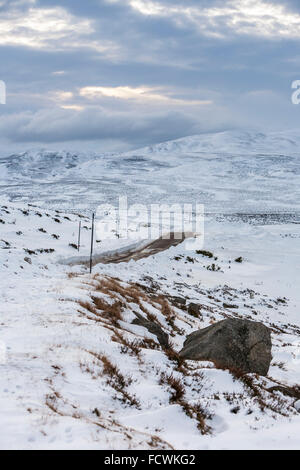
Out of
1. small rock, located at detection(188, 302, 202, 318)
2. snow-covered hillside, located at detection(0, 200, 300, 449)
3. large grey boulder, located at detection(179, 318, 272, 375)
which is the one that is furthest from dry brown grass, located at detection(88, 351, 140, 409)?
small rock, located at detection(188, 302, 202, 318)

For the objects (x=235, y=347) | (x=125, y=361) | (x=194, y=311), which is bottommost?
(x=194, y=311)

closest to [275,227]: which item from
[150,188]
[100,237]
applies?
[100,237]

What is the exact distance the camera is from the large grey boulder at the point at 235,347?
10352 mm

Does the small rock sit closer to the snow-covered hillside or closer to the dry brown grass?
the snow-covered hillside

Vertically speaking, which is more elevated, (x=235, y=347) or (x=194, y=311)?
(x=235, y=347)

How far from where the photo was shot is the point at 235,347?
10.6 metres

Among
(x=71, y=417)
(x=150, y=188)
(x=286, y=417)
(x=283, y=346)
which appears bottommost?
(x=283, y=346)

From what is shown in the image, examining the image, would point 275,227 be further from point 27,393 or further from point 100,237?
point 27,393

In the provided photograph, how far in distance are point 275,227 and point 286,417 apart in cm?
5611

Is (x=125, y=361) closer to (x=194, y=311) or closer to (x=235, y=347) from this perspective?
(x=235, y=347)

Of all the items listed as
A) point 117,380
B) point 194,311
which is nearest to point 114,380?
point 117,380

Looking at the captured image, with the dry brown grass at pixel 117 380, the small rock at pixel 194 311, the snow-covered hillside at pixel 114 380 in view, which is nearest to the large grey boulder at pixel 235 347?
the snow-covered hillside at pixel 114 380

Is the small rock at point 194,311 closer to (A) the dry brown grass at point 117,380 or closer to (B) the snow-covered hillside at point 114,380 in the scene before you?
(B) the snow-covered hillside at point 114,380

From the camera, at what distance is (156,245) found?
123 feet
